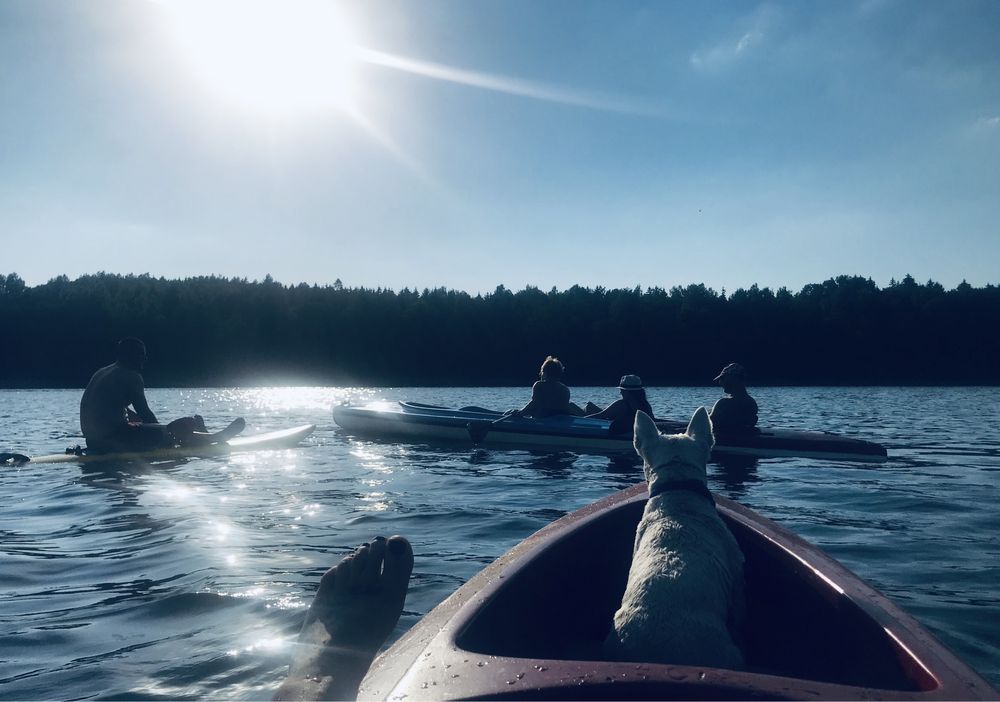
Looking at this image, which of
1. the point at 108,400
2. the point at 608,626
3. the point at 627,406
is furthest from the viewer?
the point at 627,406

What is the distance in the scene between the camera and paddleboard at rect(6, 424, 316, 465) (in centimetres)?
954

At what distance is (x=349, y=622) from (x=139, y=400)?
27.8 feet

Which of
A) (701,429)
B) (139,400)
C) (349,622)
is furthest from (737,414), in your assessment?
(349,622)

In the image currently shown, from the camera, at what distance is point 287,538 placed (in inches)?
220

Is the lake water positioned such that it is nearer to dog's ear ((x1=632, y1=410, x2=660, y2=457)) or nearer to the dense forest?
dog's ear ((x1=632, y1=410, x2=660, y2=457))

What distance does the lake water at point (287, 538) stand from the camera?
3.37 meters

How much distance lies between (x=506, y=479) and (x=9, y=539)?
17.1 feet

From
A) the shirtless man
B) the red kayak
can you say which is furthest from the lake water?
the red kayak

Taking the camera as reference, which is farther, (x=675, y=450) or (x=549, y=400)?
(x=549, y=400)

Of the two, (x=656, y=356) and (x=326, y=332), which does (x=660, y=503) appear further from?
(x=326, y=332)

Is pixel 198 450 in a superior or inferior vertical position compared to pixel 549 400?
inferior

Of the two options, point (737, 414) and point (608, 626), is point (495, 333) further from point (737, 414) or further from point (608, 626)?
point (608, 626)

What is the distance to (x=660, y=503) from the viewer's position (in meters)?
2.96

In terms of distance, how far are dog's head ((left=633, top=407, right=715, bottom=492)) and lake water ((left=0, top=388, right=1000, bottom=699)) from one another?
1.66m
